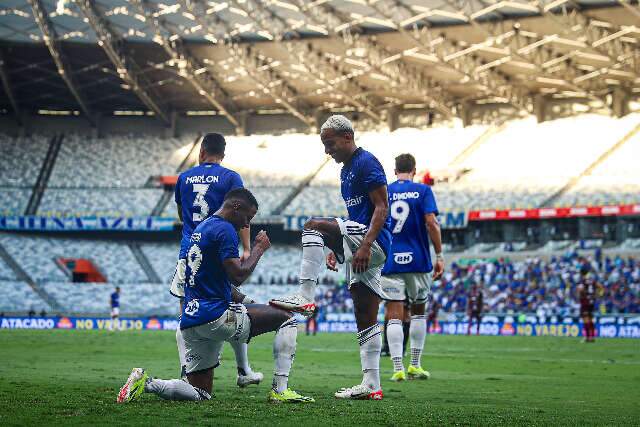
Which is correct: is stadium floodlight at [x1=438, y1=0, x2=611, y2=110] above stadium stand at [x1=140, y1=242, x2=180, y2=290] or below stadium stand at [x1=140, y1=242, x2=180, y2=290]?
above

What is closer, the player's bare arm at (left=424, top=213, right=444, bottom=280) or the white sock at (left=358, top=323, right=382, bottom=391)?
the white sock at (left=358, top=323, right=382, bottom=391)

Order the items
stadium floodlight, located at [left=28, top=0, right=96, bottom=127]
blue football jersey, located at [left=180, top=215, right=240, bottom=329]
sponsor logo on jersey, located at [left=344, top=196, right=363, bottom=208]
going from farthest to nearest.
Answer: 1. stadium floodlight, located at [left=28, top=0, right=96, bottom=127]
2. sponsor logo on jersey, located at [left=344, top=196, right=363, bottom=208]
3. blue football jersey, located at [left=180, top=215, right=240, bottom=329]

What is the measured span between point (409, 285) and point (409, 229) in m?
0.72

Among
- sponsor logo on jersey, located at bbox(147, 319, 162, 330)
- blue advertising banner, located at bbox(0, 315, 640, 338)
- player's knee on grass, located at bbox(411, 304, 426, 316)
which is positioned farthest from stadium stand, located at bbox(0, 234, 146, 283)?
player's knee on grass, located at bbox(411, 304, 426, 316)

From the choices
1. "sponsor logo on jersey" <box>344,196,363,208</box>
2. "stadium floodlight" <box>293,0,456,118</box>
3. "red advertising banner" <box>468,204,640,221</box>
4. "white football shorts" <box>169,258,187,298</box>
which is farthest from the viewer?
"stadium floodlight" <box>293,0,456,118</box>

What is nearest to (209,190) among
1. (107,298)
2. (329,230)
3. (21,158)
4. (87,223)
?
(329,230)

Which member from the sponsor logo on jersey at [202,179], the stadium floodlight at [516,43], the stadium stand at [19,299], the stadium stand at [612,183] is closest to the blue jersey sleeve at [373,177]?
the sponsor logo on jersey at [202,179]

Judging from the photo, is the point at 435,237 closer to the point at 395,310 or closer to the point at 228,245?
the point at 395,310

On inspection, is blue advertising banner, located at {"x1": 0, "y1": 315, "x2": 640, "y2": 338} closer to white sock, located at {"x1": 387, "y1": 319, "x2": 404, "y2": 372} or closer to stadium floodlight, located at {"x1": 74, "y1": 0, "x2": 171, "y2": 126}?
stadium floodlight, located at {"x1": 74, "y1": 0, "x2": 171, "y2": 126}

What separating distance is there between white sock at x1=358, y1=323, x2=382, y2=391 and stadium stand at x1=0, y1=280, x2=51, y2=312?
4847cm

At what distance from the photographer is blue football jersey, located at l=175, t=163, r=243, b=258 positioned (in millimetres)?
9672

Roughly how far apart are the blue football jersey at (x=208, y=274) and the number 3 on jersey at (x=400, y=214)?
463 centimetres

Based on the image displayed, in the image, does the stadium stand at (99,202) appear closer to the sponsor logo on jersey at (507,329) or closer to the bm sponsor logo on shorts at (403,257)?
the sponsor logo on jersey at (507,329)

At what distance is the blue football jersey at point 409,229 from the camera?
12.2 m
